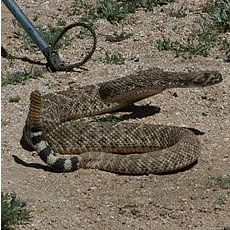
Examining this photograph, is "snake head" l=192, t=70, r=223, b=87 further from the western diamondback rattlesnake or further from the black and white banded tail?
the black and white banded tail

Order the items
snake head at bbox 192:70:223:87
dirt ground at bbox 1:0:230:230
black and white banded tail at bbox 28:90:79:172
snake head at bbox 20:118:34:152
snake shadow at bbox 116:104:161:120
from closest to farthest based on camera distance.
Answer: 1. dirt ground at bbox 1:0:230:230
2. black and white banded tail at bbox 28:90:79:172
3. snake head at bbox 20:118:34:152
4. snake head at bbox 192:70:223:87
5. snake shadow at bbox 116:104:161:120

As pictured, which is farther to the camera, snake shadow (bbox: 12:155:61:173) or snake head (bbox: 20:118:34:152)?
snake head (bbox: 20:118:34:152)

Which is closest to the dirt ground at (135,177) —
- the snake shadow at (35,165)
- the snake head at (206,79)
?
the snake shadow at (35,165)

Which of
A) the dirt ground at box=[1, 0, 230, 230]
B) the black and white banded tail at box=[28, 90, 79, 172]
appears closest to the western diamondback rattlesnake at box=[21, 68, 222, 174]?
the black and white banded tail at box=[28, 90, 79, 172]

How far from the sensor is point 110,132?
8.48 m

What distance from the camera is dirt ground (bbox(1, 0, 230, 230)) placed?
6969 millimetres

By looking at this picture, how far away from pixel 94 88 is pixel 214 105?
3.78 feet

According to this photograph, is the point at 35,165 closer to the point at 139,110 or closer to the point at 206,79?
the point at 139,110

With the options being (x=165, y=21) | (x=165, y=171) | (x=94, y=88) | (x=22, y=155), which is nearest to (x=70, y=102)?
Result: (x=94, y=88)

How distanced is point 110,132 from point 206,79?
1.09 m

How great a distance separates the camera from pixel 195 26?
1115 cm

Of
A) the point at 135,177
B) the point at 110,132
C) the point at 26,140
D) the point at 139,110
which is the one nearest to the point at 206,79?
the point at 139,110

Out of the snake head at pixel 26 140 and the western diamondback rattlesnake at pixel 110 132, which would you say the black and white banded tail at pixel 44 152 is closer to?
the western diamondback rattlesnake at pixel 110 132

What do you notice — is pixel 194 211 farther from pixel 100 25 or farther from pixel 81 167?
pixel 100 25
